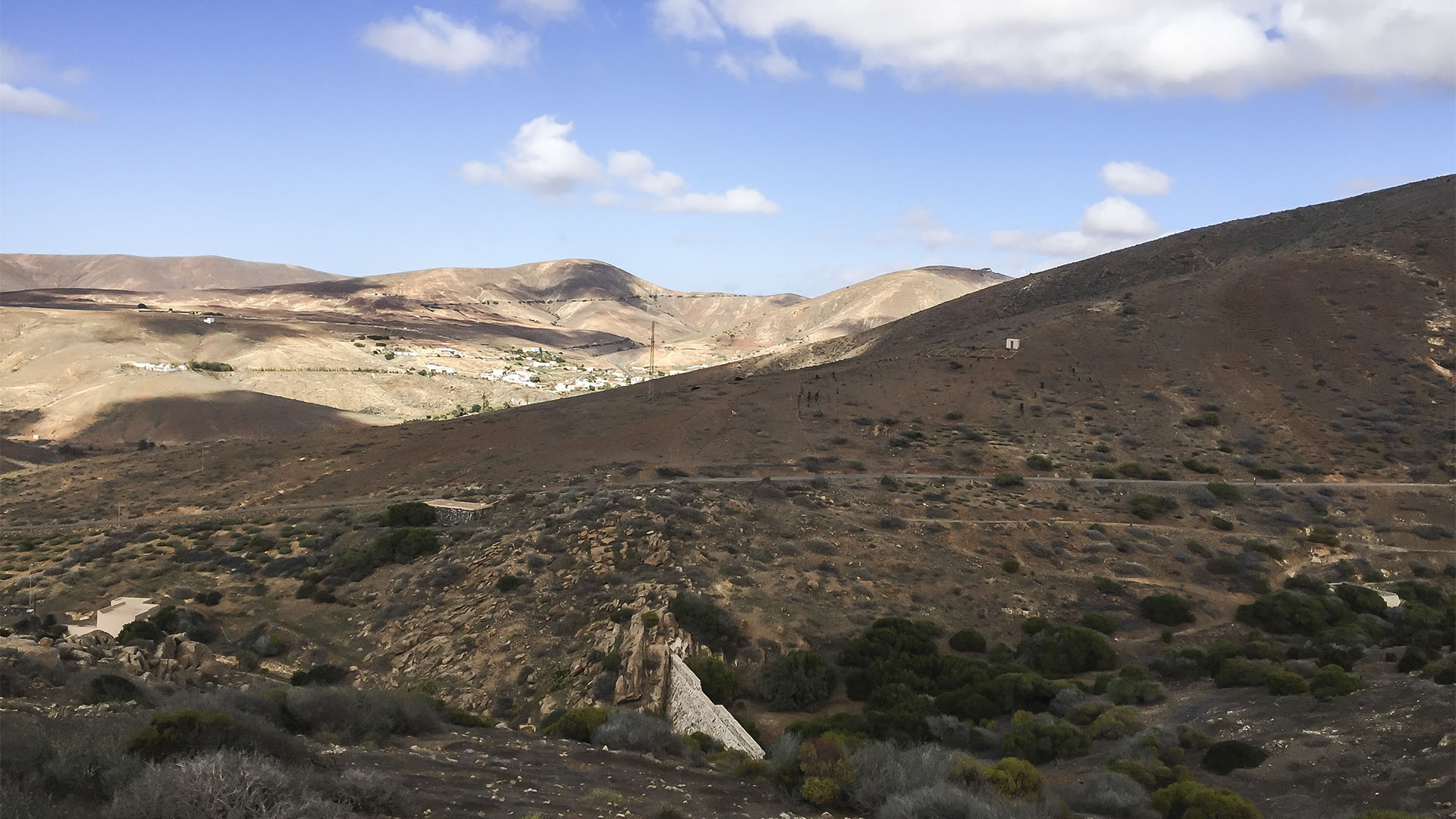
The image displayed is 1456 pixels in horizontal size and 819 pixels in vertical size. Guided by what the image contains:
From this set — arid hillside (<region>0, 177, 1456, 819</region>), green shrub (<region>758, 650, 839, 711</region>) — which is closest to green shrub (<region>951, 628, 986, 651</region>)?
arid hillside (<region>0, 177, 1456, 819</region>)

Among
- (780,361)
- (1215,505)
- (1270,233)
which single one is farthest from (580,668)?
(1270,233)

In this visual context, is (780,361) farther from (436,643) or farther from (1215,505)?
(436,643)

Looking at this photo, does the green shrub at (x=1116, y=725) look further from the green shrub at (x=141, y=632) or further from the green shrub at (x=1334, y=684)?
the green shrub at (x=141, y=632)

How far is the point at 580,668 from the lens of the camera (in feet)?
75.6

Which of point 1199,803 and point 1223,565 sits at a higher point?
point 1199,803

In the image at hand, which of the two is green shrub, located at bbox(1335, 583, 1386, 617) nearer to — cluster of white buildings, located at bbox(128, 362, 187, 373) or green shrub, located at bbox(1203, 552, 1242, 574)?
green shrub, located at bbox(1203, 552, 1242, 574)

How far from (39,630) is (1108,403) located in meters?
51.1

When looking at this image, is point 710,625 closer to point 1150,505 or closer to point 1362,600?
point 1362,600

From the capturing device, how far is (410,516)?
1391 inches

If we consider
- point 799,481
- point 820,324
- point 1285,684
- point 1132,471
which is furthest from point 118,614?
point 820,324

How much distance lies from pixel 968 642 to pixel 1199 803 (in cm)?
1293

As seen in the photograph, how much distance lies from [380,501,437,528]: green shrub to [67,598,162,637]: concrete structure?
30.2 feet

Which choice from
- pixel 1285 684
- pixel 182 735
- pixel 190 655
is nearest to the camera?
pixel 182 735

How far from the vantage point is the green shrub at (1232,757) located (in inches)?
611
